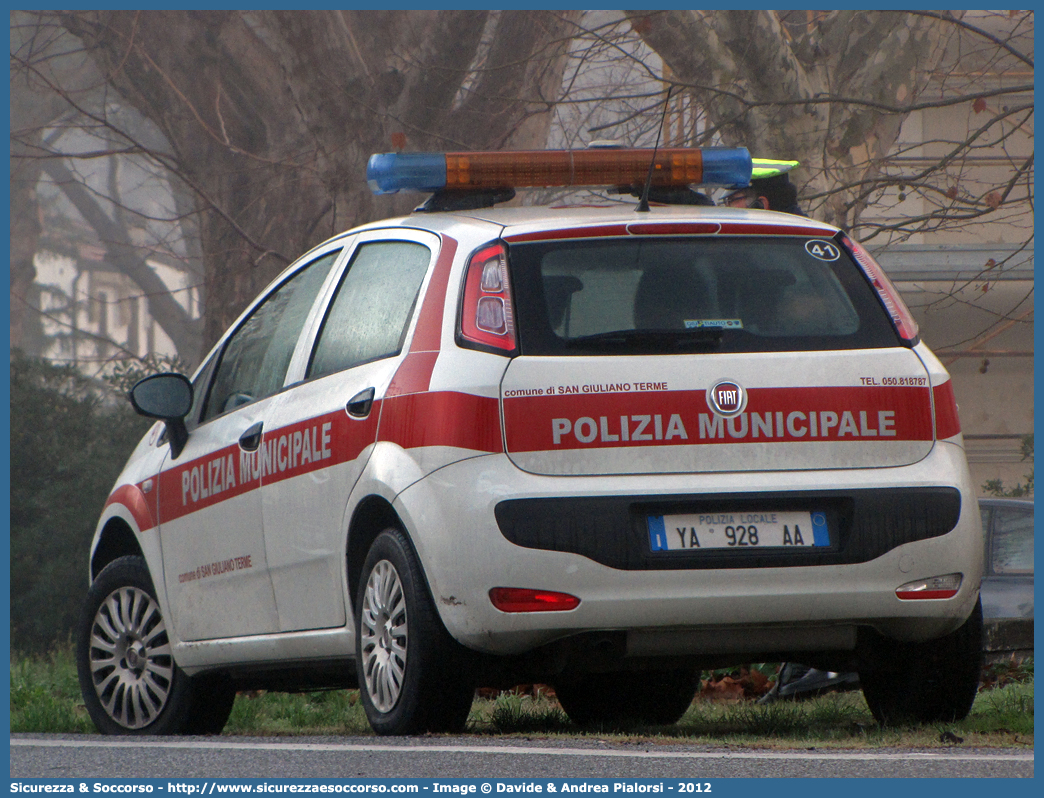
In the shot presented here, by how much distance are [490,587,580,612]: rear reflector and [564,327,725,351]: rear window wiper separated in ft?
2.31

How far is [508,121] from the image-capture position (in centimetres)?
1584

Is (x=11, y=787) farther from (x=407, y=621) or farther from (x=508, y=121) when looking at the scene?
(x=508, y=121)

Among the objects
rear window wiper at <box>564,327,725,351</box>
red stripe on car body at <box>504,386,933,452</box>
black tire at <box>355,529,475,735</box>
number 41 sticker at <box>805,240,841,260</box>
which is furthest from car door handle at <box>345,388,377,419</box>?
number 41 sticker at <box>805,240,841,260</box>

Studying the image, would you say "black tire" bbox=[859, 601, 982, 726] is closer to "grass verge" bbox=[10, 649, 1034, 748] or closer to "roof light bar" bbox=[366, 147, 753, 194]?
"grass verge" bbox=[10, 649, 1034, 748]

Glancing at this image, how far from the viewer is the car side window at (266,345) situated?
232 inches

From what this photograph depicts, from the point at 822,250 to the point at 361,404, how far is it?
4.83 ft

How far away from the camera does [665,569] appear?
181 inches

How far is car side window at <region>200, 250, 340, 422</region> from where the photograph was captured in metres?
5.89

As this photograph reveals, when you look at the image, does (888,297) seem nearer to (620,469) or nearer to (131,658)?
(620,469)

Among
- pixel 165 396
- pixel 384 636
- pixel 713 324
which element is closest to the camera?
pixel 713 324

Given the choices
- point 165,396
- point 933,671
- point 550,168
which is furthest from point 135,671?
point 933,671

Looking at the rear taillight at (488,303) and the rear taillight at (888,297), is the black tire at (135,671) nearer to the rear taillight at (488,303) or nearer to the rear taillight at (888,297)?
the rear taillight at (488,303)

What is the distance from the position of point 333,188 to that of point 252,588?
9.79 metres

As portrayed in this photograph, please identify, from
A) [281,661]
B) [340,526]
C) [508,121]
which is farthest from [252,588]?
[508,121]
